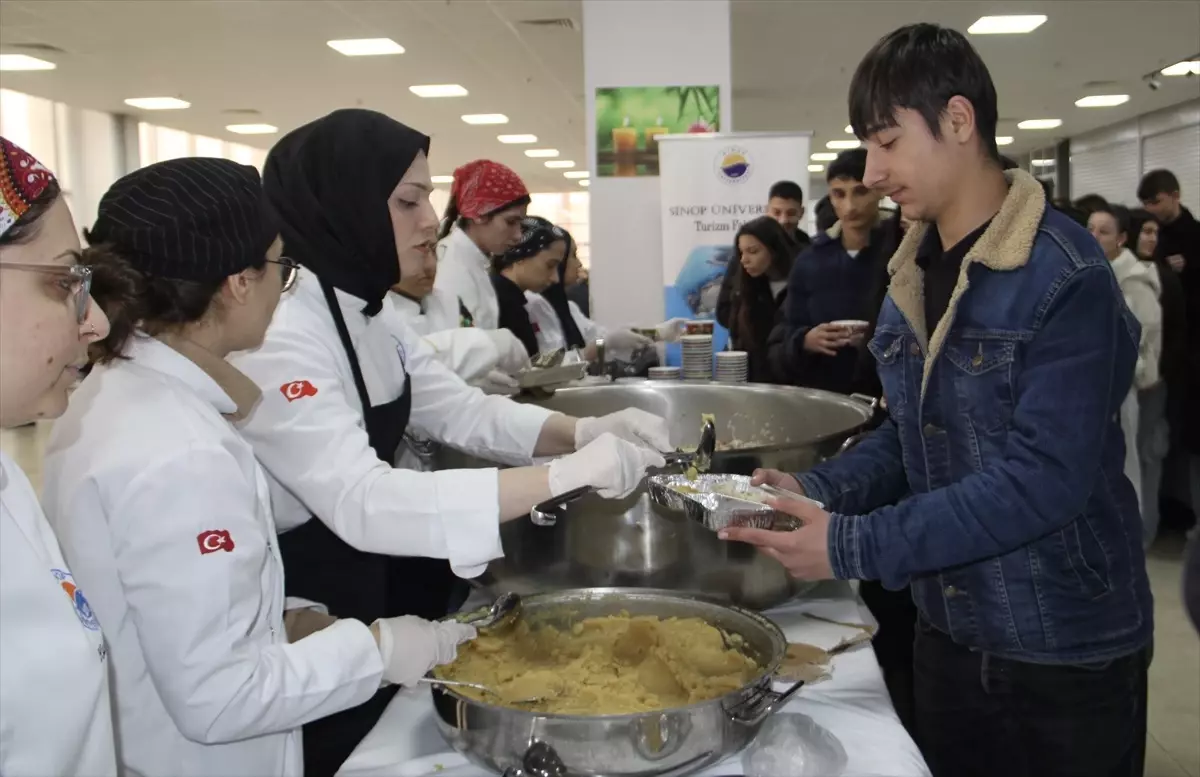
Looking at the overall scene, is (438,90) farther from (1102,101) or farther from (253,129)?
(1102,101)

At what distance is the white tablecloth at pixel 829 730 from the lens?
40.8 inches

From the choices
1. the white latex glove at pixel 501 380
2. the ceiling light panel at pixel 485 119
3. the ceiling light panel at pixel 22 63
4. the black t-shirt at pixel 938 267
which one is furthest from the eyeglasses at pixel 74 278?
the ceiling light panel at pixel 485 119

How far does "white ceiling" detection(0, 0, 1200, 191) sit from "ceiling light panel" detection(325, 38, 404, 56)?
0.10 meters

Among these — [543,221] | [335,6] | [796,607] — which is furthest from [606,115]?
[796,607]

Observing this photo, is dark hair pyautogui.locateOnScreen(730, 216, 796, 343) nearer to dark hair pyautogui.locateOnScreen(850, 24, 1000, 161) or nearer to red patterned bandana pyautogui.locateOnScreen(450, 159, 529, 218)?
red patterned bandana pyautogui.locateOnScreen(450, 159, 529, 218)

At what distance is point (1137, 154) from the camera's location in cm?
1148

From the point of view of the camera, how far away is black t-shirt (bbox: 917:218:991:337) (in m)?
1.23

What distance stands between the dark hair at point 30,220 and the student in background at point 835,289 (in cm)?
225

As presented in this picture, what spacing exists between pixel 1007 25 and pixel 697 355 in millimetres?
5072

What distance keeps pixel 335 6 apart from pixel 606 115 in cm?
197

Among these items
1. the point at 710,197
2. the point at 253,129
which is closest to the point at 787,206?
the point at 710,197

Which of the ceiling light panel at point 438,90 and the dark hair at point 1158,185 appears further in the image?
the ceiling light panel at point 438,90

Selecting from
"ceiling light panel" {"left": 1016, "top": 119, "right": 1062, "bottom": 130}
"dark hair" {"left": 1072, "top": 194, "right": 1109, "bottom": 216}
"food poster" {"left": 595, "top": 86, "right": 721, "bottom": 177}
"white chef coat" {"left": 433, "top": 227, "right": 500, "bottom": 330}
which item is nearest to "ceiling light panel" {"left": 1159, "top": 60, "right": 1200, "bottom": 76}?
"ceiling light panel" {"left": 1016, "top": 119, "right": 1062, "bottom": 130}

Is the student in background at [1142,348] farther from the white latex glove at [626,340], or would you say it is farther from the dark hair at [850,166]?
the white latex glove at [626,340]
